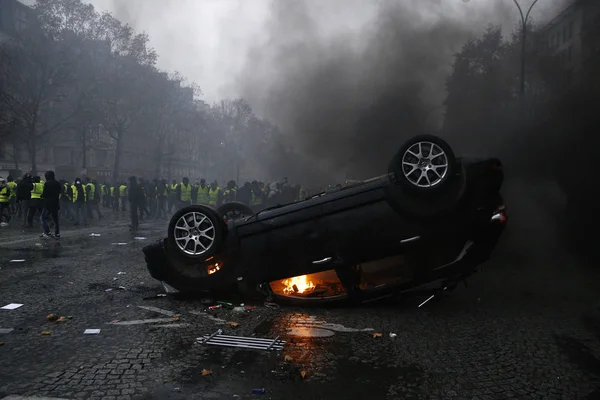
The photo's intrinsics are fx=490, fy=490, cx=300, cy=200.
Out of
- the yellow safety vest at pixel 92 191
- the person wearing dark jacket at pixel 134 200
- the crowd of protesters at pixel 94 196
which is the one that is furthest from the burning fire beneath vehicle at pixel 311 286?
the yellow safety vest at pixel 92 191

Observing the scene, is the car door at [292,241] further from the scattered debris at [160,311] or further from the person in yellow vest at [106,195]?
the person in yellow vest at [106,195]

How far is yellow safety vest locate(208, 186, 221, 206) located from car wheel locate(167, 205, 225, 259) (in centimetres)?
1129

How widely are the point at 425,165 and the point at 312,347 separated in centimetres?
211

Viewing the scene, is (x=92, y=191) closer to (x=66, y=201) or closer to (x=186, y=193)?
(x=66, y=201)

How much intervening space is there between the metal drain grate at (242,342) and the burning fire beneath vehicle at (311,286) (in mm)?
1169

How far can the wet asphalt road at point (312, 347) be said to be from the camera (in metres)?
3.33

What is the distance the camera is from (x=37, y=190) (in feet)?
46.6

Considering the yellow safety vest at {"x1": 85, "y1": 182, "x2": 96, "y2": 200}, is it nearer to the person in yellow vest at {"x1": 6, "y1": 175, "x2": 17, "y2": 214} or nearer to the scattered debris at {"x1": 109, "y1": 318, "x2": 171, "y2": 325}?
the person in yellow vest at {"x1": 6, "y1": 175, "x2": 17, "y2": 214}

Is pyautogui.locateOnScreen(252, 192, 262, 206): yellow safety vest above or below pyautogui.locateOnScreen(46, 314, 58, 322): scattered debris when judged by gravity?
above

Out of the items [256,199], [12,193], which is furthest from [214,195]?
[12,193]

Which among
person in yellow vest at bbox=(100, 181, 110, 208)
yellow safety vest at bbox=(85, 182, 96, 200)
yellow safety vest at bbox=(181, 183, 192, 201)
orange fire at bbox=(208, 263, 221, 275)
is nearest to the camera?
orange fire at bbox=(208, 263, 221, 275)

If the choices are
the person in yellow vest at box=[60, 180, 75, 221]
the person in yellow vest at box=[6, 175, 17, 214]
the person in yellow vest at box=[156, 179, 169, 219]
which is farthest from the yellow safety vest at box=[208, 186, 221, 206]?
the person in yellow vest at box=[6, 175, 17, 214]

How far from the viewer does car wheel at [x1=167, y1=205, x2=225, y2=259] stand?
5301 millimetres

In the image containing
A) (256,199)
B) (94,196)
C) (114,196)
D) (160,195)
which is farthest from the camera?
(114,196)
